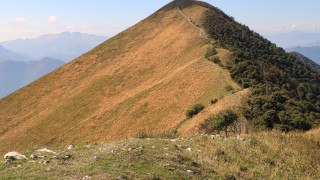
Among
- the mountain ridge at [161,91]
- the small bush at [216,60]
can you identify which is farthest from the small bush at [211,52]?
the small bush at [216,60]


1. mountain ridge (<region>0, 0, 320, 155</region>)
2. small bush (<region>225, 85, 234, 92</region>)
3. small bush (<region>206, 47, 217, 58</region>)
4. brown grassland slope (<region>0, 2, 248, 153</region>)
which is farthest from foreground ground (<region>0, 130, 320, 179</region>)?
small bush (<region>206, 47, 217, 58</region>)

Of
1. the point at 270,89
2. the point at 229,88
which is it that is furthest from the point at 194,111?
the point at 270,89

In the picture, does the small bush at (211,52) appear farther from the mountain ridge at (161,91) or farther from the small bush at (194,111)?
the small bush at (194,111)

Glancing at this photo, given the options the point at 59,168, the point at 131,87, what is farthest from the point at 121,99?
the point at 59,168

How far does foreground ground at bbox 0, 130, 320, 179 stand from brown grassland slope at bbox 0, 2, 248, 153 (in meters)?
14.5

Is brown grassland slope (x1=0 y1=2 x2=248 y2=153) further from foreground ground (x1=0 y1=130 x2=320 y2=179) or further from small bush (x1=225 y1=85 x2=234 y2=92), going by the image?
foreground ground (x1=0 y1=130 x2=320 y2=179)

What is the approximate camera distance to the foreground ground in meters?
6.92

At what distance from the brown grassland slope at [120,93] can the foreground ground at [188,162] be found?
14.5 metres

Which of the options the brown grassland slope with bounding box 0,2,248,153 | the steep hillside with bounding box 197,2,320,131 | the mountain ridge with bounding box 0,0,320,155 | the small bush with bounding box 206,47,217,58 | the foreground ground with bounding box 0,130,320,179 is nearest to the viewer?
the foreground ground with bounding box 0,130,320,179

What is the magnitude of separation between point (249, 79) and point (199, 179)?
94.8 feet

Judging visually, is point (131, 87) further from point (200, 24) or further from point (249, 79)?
point (200, 24)

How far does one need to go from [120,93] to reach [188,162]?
43.5 m

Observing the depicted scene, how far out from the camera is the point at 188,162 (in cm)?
832

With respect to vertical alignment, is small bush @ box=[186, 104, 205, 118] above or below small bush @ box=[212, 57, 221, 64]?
below
